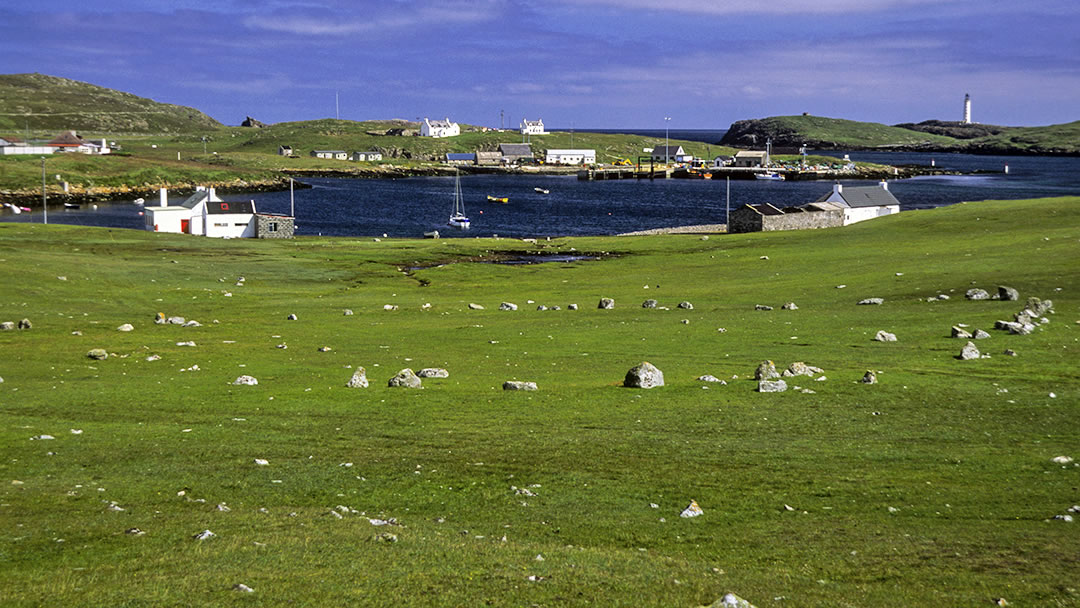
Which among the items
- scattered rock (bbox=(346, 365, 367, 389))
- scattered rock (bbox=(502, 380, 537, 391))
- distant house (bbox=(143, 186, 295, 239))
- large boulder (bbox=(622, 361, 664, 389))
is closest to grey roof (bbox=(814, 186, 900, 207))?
distant house (bbox=(143, 186, 295, 239))

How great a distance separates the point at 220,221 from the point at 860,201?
7779cm

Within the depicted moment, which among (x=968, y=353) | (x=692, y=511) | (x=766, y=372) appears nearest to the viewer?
(x=692, y=511)

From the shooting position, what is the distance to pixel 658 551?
15719mm

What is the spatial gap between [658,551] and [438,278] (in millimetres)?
55905

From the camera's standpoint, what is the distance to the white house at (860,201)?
387ft

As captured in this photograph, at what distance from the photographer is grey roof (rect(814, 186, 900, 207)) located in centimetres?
11950

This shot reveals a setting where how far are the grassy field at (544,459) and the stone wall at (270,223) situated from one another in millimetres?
59875

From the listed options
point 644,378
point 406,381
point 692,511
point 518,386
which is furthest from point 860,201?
point 692,511

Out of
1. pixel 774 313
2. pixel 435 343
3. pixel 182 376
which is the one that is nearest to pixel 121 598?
pixel 182 376

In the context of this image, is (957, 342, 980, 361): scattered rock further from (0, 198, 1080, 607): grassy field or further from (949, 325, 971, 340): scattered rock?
(949, 325, 971, 340): scattered rock

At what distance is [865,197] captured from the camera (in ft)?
400

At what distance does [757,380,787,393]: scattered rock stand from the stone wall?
3469 inches

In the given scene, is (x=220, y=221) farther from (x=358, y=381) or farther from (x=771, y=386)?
(x=771, y=386)

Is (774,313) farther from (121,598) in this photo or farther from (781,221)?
(781,221)
